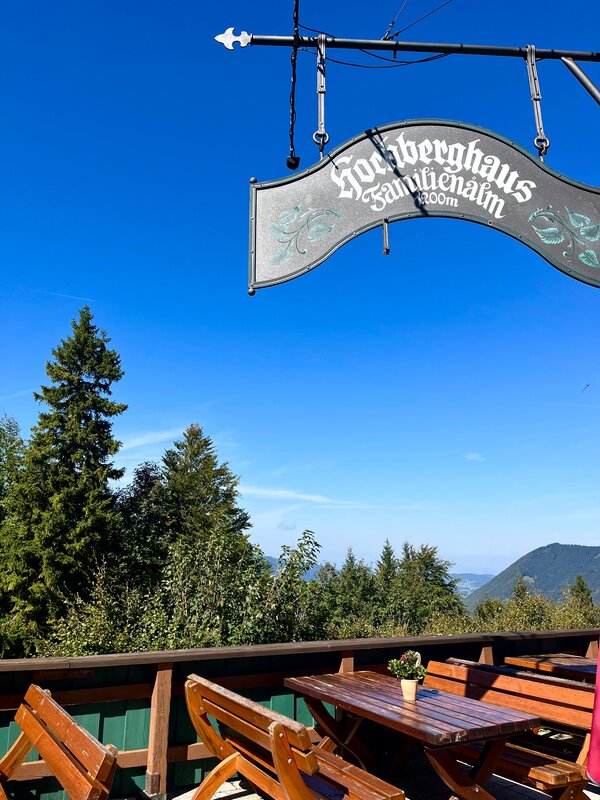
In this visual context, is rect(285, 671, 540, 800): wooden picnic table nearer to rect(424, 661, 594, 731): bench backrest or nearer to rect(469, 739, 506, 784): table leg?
rect(469, 739, 506, 784): table leg

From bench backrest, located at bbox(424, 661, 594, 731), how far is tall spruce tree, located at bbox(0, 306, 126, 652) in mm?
24189

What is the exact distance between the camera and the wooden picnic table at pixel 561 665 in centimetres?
495

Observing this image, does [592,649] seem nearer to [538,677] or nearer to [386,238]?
[538,677]

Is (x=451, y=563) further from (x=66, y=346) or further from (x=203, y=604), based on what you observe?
(x=203, y=604)

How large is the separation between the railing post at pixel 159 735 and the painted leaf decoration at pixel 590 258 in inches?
135

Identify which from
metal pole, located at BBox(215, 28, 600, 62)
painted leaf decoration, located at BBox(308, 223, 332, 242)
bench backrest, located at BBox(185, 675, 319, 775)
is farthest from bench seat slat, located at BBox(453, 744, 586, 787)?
metal pole, located at BBox(215, 28, 600, 62)

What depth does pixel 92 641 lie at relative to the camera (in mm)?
10781

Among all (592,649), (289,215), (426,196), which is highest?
(426,196)

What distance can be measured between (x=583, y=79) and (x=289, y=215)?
5.43ft

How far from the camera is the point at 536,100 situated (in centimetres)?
334

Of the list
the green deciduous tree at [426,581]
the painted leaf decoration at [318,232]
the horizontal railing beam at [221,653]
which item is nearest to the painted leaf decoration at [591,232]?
the painted leaf decoration at [318,232]

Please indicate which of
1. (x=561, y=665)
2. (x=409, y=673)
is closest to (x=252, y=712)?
(x=409, y=673)

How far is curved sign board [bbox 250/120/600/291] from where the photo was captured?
3164mm

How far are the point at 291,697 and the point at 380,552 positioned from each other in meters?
61.5
